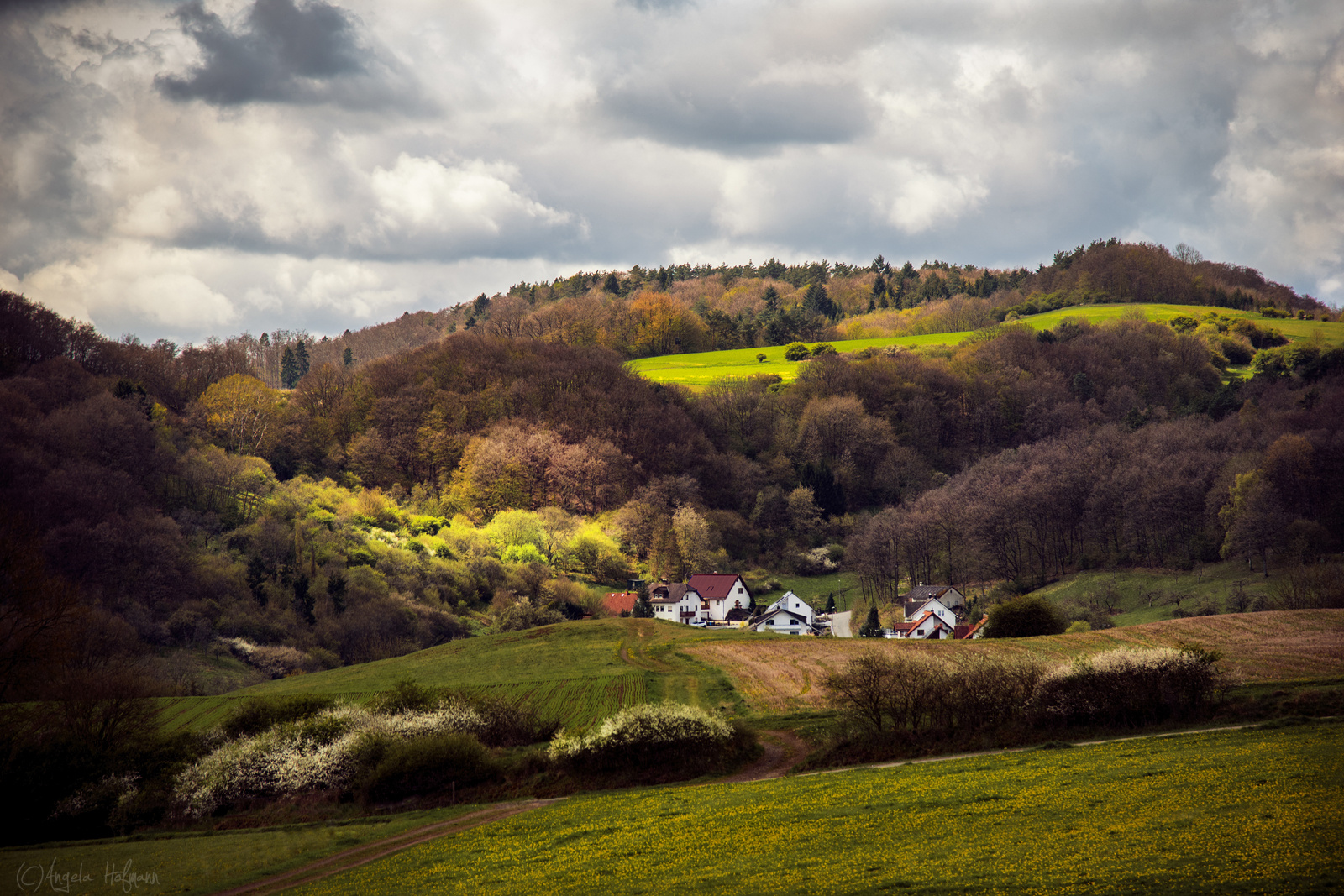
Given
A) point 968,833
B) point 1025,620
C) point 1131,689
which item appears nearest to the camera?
point 968,833

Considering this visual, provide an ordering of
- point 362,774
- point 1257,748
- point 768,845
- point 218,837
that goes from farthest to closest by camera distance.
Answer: point 362,774 < point 218,837 < point 1257,748 < point 768,845

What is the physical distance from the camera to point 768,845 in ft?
69.5

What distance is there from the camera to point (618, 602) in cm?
9100

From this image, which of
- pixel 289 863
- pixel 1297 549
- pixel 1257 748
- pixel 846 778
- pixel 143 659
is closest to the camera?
pixel 1257 748

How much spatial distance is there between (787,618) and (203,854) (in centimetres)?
6566

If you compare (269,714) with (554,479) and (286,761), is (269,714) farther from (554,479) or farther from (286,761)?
(554,479)

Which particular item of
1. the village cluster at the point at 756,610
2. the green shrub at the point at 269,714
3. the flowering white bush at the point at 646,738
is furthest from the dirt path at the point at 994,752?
the village cluster at the point at 756,610

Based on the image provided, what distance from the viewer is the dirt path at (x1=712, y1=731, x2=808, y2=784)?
32.6 meters

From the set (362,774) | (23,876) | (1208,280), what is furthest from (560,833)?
(1208,280)

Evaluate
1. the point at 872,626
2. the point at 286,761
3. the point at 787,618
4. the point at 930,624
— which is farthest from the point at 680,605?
the point at 286,761

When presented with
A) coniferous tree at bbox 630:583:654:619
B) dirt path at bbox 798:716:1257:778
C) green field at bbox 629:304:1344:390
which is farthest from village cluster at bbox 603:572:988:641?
green field at bbox 629:304:1344:390

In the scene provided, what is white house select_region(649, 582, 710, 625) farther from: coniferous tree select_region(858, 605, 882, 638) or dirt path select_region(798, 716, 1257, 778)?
dirt path select_region(798, 716, 1257, 778)

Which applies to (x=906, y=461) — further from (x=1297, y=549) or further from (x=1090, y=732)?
(x=1090, y=732)

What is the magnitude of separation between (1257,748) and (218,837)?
101ft
